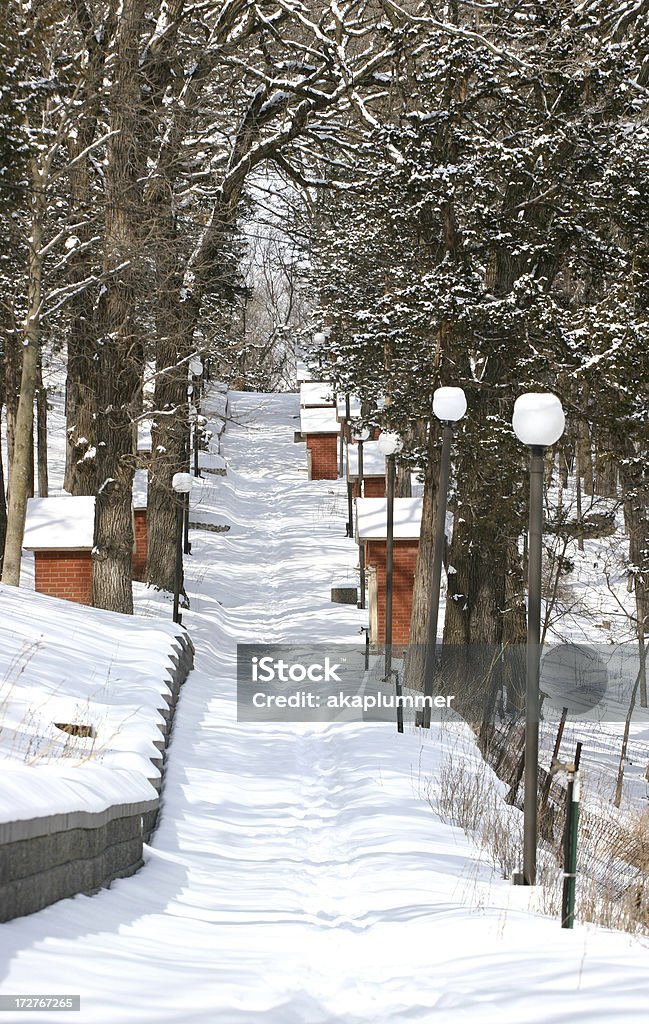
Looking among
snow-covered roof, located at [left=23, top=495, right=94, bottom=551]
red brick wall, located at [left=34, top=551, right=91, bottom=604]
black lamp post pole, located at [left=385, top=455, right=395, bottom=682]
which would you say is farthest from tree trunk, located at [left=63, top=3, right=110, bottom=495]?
black lamp post pole, located at [left=385, top=455, right=395, bottom=682]

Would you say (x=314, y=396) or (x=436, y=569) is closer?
(x=436, y=569)

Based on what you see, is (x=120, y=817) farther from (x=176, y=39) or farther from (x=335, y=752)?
(x=176, y=39)

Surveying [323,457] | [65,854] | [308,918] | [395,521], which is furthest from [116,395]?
[323,457]

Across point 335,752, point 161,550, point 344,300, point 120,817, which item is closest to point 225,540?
point 344,300

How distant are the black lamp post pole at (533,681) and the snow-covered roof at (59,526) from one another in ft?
40.8

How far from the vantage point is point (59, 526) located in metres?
19.4

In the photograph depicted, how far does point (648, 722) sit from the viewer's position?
26031 mm

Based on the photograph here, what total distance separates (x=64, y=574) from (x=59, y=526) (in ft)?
3.08

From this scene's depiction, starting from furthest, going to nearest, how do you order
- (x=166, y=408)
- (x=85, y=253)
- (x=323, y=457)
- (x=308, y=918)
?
(x=323, y=457) < (x=166, y=408) < (x=85, y=253) < (x=308, y=918)

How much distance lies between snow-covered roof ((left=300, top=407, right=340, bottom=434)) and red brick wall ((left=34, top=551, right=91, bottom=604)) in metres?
20.8

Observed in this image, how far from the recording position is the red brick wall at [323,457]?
1612 inches

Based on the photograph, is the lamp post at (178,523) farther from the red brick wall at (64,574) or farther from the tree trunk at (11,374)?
the tree trunk at (11,374)

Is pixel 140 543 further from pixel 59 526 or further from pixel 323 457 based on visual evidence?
pixel 323 457

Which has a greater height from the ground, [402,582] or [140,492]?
[140,492]
